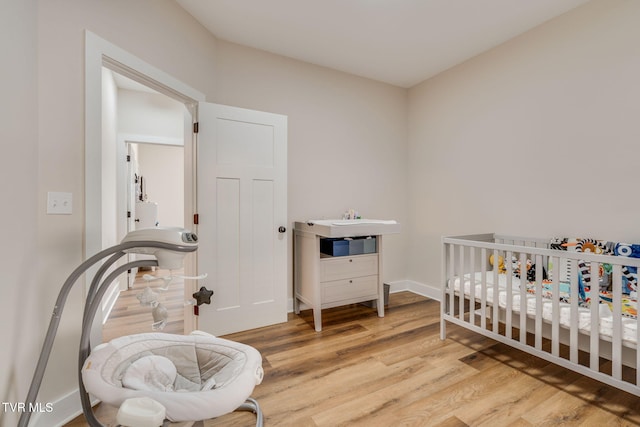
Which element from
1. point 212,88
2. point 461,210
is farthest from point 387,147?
point 212,88

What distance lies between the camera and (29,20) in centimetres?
131

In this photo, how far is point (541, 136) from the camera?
2.42 meters

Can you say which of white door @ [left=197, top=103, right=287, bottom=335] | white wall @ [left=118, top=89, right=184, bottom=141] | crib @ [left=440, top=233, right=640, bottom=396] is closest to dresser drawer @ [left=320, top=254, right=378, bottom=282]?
white door @ [left=197, top=103, right=287, bottom=335]

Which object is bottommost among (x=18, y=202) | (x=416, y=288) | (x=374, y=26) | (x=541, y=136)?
(x=416, y=288)

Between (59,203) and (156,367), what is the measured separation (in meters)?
0.95

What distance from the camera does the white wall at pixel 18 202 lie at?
1.15 m

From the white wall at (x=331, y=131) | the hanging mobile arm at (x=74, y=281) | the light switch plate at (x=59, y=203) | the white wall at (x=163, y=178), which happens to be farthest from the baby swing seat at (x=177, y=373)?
the white wall at (x=163, y=178)

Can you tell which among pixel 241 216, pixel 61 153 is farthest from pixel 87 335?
pixel 241 216

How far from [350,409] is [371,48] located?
2.91 meters

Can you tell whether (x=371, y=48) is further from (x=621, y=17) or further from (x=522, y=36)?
(x=621, y=17)

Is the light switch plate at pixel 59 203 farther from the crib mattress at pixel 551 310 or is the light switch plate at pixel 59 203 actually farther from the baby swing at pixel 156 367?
Answer: the crib mattress at pixel 551 310

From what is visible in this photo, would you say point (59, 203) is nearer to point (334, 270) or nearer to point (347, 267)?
point (334, 270)

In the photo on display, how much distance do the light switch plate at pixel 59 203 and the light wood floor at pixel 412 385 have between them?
106cm

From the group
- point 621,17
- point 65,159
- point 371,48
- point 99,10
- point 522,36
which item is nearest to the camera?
point 65,159
